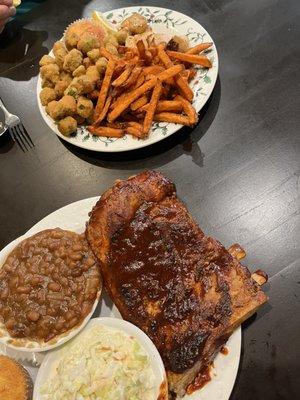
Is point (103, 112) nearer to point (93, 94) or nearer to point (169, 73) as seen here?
point (93, 94)

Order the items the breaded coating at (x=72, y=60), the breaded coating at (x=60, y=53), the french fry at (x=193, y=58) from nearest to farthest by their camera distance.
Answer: the french fry at (x=193, y=58) < the breaded coating at (x=72, y=60) < the breaded coating at (x=60, y=53)

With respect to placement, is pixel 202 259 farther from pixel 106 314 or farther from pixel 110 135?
pixel 110 135

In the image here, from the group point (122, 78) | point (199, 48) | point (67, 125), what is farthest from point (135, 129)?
point (199, 48)

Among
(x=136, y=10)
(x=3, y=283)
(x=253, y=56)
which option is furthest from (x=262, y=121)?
(x=3, y=283)

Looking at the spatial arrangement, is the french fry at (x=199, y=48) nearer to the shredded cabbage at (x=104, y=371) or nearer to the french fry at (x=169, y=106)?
the french fry at (x=169, y=106)

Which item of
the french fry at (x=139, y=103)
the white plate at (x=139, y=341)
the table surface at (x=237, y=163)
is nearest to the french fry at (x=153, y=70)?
the french fry at (x=139, y=103)

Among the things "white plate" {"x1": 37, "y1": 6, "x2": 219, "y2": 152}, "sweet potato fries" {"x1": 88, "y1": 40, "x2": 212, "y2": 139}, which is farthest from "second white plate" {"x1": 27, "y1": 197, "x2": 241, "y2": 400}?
"sweet potato fries" {"x1": 88, "y1": 40, "x2": 212, "y2": 139}

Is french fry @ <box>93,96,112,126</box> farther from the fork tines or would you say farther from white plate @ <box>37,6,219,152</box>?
the fork tines
